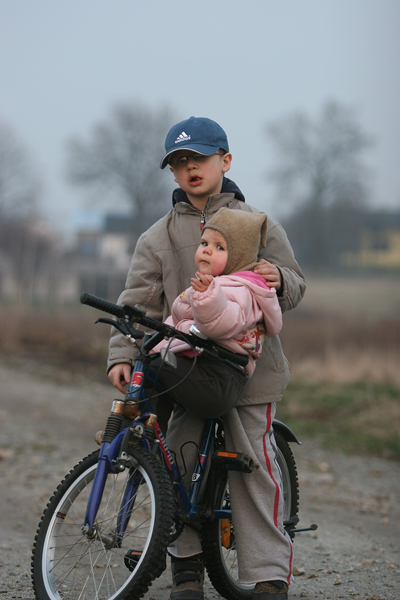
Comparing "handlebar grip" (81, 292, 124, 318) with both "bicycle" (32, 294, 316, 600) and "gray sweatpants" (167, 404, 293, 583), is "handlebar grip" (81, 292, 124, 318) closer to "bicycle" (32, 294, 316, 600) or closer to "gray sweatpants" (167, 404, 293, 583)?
"bicycle" (32, 294, 316, 600)

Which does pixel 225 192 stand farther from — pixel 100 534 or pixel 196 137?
pixel 100 534

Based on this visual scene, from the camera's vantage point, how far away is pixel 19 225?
1681 cm

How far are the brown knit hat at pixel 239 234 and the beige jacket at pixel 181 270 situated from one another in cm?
30

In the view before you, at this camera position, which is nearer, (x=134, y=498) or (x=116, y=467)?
(x=116, y=467)

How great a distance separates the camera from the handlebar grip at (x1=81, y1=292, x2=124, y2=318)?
2.22 m

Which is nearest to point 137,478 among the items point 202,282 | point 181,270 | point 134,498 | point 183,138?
point 134,498

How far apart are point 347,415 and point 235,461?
589cm

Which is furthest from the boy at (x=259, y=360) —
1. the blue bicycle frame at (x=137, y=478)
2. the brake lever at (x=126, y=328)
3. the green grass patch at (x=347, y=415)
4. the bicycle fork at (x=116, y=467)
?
the green grass patch at (x=347, y=415)

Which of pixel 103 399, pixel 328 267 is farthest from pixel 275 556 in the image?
pixel 328 267

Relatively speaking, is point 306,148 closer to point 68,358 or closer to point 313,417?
point 68,358

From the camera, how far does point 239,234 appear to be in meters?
2.44

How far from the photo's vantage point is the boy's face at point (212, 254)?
2.43 m

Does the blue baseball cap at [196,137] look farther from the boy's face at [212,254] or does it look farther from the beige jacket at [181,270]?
the boy's face at [212,254]

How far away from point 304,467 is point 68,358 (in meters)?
6.34
